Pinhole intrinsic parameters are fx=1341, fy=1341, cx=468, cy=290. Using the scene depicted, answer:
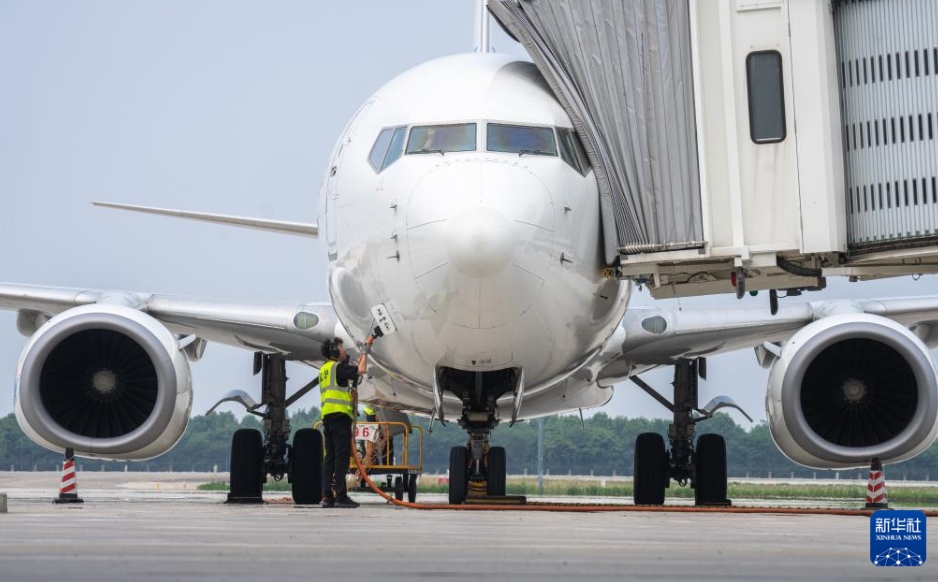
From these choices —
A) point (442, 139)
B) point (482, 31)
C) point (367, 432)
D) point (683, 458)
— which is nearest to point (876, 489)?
point (683, 458)

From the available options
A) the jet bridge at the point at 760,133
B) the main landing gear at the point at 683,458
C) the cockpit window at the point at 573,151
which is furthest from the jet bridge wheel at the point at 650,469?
the cockpit window at the point at 573,151

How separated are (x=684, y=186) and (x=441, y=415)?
2.49m

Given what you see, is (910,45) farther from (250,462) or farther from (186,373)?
(250,462)

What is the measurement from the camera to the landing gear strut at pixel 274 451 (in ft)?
44.0

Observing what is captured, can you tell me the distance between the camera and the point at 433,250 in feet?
29.2

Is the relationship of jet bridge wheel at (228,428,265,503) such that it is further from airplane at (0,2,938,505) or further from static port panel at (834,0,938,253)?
static port panel at (834,0,938,253)

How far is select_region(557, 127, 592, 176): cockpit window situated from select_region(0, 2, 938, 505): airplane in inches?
0.7

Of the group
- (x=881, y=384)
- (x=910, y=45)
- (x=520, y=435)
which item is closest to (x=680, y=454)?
(x=881, y=384)

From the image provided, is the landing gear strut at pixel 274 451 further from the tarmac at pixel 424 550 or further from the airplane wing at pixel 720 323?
the tarmac at pixel 424 550

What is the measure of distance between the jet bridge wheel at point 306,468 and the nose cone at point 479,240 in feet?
15.2

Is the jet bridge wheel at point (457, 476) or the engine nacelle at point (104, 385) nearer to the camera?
the engine nacelle at point (104, 385)

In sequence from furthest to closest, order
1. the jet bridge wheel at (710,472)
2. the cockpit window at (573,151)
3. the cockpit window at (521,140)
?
the jet bridge wheel at (710,472)
the cockpit window at (573,151)
the cockpit window at (521,140)

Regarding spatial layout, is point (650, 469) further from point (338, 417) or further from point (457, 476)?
point (338, 417)

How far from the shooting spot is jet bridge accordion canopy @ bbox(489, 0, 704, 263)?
9.55 m
